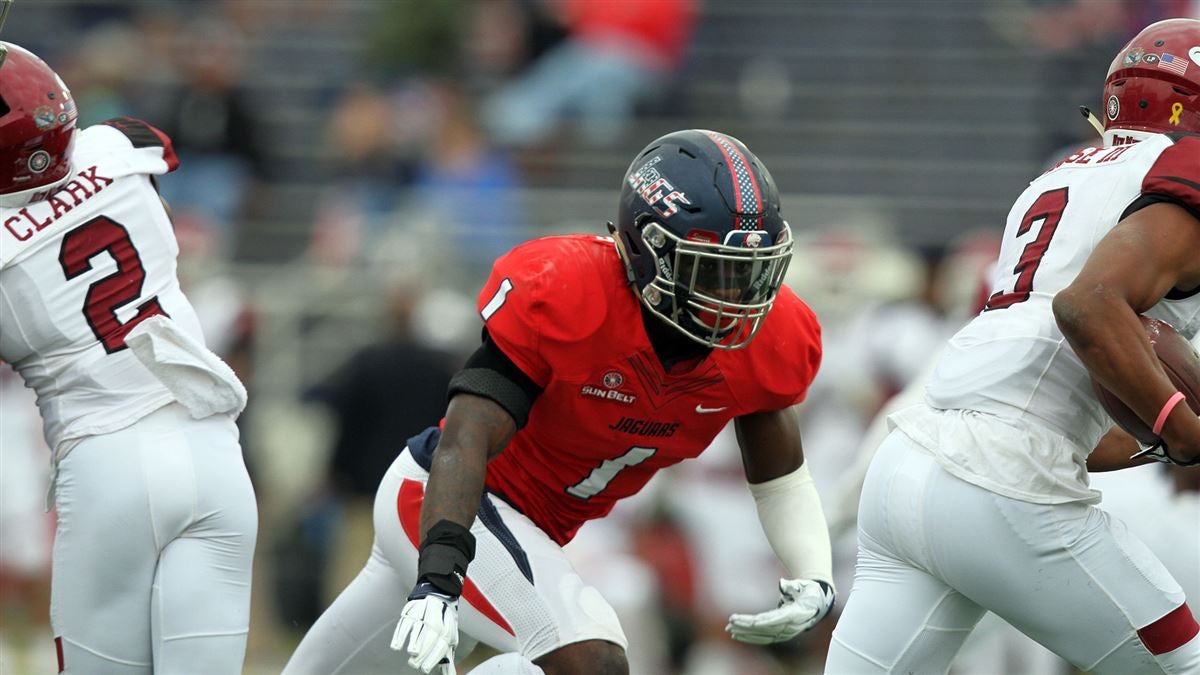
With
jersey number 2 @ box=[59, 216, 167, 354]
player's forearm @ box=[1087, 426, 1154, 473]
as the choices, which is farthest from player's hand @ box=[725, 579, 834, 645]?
jersey number 2 @ box=[59, 216, 167, 354]

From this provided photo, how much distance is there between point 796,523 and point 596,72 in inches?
330

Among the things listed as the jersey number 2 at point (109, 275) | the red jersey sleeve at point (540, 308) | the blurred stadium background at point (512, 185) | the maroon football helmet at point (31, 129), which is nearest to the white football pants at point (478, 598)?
the red jersey sleeve at point (540, 308)

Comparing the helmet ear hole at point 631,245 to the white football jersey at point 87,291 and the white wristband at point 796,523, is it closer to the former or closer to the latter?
the white wristband at point 796,523

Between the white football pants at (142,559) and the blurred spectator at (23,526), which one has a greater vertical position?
the white football pants at (142,559)

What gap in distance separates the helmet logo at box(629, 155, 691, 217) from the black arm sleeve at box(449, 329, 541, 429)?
0.54 m

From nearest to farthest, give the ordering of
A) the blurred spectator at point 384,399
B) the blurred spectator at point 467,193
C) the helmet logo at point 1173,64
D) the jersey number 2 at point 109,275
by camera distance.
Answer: the helmet logo at point 1173,64
the jersey number 2 at point 109,275
the blurred spectator at point 384,399
the blurred spectator at point 467,193

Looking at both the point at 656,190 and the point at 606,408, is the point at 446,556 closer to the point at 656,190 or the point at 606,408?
the point at 606,408

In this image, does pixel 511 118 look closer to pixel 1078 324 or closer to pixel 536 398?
pixel 536 398

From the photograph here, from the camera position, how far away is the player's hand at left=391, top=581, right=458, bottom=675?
386cm

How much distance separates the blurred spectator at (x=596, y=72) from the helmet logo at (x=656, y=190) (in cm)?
828

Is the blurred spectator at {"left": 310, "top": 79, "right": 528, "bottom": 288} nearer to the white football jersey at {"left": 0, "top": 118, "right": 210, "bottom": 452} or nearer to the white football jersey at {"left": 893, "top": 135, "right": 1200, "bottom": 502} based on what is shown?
the white football jersey at {"left": 0, "top": 118, "right": 210, "bottom": 452}

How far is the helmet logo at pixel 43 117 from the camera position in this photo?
173 inches

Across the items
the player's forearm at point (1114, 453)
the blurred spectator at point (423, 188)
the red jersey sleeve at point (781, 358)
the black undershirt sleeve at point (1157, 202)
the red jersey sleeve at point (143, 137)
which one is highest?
the black undershirt sleeve at point (1157, 202)

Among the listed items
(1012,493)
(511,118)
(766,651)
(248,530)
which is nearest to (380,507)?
(248,530)
